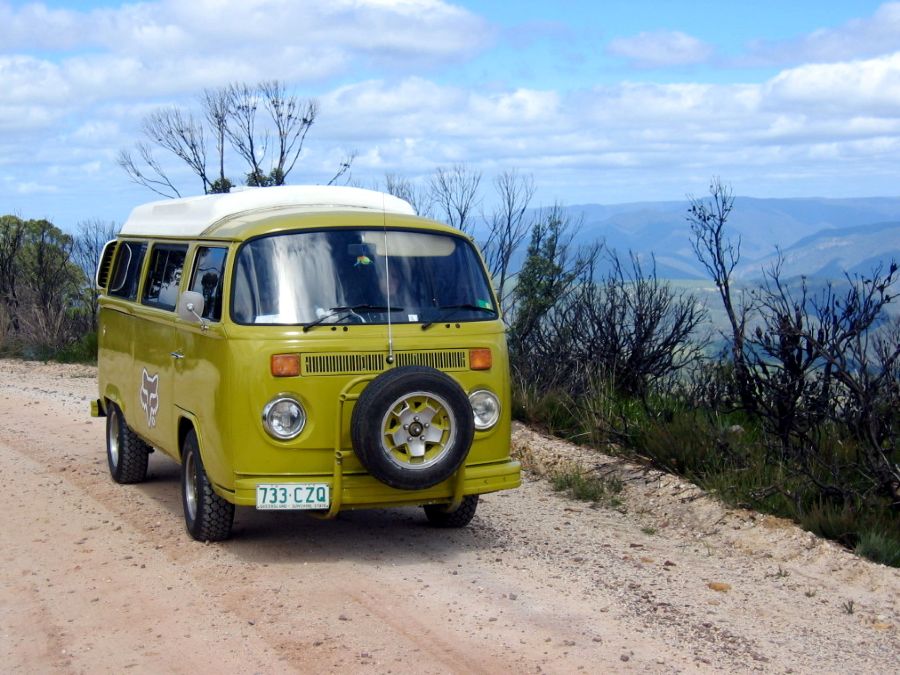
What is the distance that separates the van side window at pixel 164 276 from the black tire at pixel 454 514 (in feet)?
7.60

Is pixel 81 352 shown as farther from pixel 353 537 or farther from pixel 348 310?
pixel 348 310

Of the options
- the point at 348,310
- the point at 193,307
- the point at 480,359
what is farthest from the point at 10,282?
the point at 480,359

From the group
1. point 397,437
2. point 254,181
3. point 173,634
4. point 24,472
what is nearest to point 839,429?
point 397,437

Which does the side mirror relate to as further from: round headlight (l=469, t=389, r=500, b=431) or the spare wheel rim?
round headlight (l=469, t=389, r=500, b=431)

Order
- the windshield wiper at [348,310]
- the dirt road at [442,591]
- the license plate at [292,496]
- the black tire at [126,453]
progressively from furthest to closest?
the black tire at [126,453], the windshield wiper at [348,310], the license plate at [292,496], the dirt road at [442,591]

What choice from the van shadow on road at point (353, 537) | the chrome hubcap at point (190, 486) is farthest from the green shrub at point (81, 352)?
the chrome hubcap at point (190, 486)

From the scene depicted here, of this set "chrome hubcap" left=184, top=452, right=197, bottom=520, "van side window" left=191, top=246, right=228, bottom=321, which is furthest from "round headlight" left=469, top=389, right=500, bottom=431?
"chrome hubcap" left=184, top=452, right=197, bottom=520

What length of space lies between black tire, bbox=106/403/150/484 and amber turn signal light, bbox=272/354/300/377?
10.3ft

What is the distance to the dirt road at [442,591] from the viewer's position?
5242 millimetres

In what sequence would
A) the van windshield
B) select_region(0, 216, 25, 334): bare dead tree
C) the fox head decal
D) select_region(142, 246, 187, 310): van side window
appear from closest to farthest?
1. the van windshield
2. select_region(142, 246, 187, 310): van side window
3. the fox head decal
4. select_region(0, 216, 25, 334): bare dead tree

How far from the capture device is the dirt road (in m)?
5.24

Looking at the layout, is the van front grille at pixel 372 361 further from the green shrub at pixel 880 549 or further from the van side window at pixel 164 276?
the green shrub at pixel 880 549

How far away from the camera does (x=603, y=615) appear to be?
229 inches

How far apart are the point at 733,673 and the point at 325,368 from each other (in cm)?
285
